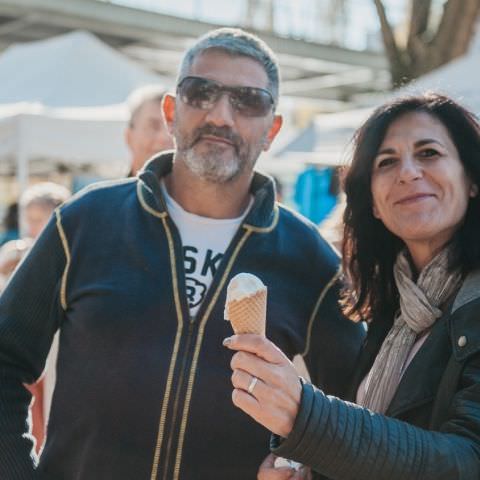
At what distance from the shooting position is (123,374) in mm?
2176

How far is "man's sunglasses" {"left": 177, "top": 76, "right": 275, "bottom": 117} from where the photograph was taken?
2.44m

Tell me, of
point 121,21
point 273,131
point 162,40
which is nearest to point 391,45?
point 273,131

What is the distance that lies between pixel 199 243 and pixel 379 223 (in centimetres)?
54

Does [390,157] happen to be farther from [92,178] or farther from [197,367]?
[92,178]

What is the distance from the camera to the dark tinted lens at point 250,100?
244cm

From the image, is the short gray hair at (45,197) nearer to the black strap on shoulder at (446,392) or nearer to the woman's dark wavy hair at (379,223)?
the woman's dark wavy hair at (379,223)

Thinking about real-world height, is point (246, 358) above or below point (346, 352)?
above

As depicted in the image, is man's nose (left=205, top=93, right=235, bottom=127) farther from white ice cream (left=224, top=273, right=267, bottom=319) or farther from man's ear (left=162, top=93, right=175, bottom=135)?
white ice cream (left=224, top=273, right=267, bottom=319)

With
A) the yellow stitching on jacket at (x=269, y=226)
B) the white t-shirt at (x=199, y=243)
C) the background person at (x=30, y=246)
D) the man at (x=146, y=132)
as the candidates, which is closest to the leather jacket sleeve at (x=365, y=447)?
the white t-shirt at (x=199, y=243)

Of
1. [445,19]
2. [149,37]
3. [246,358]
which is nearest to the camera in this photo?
[246,358]

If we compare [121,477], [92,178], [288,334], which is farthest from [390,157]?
[92,178]

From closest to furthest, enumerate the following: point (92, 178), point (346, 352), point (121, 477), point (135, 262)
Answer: point (121, 477)
point (135, 262)
point (346, 352)
point (92, 178)

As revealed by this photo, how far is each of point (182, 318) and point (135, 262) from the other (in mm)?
217

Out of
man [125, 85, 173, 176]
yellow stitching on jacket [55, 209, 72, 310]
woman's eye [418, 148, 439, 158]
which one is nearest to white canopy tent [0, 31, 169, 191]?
man [125, 85, 173, 176]
